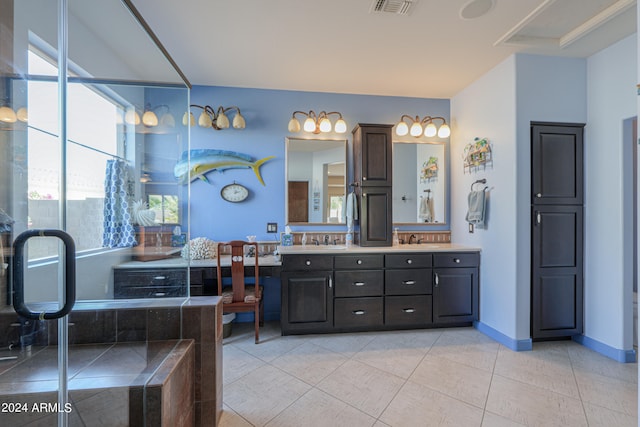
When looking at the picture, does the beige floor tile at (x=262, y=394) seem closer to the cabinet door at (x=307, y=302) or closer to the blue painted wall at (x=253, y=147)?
the cabinet door at (x=307, y=302)

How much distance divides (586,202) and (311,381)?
2.92 m

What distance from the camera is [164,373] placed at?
1.21 meters

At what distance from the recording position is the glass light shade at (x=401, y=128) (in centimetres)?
340

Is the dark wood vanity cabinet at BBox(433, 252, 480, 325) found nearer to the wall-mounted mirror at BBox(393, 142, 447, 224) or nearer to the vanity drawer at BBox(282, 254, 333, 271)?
the wall-mounted mirror at BBox(393, 142, 447, 224)

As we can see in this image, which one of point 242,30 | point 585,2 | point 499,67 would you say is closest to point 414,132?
point 499,67

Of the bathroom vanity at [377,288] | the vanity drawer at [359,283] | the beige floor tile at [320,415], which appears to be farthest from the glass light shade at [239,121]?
the beige floor tile at [320,415]

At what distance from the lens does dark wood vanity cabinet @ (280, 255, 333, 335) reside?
274cm

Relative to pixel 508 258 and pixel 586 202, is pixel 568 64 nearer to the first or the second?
pixel 586 202

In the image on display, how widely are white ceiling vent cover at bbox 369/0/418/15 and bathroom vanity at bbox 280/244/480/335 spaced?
201 cm

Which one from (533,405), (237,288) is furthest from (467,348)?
(237,288)

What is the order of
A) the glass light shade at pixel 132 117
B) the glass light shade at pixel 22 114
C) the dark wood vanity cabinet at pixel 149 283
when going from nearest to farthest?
1. the glass light shade at pixel 22 114
2. the dark wood vanity cabinet at pixel 149 283
3. the glass light shade at pixel 132 117

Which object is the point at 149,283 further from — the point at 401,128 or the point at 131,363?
the point at 401,128

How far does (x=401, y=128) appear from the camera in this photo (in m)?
3.41

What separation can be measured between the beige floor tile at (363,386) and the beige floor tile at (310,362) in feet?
0.23
